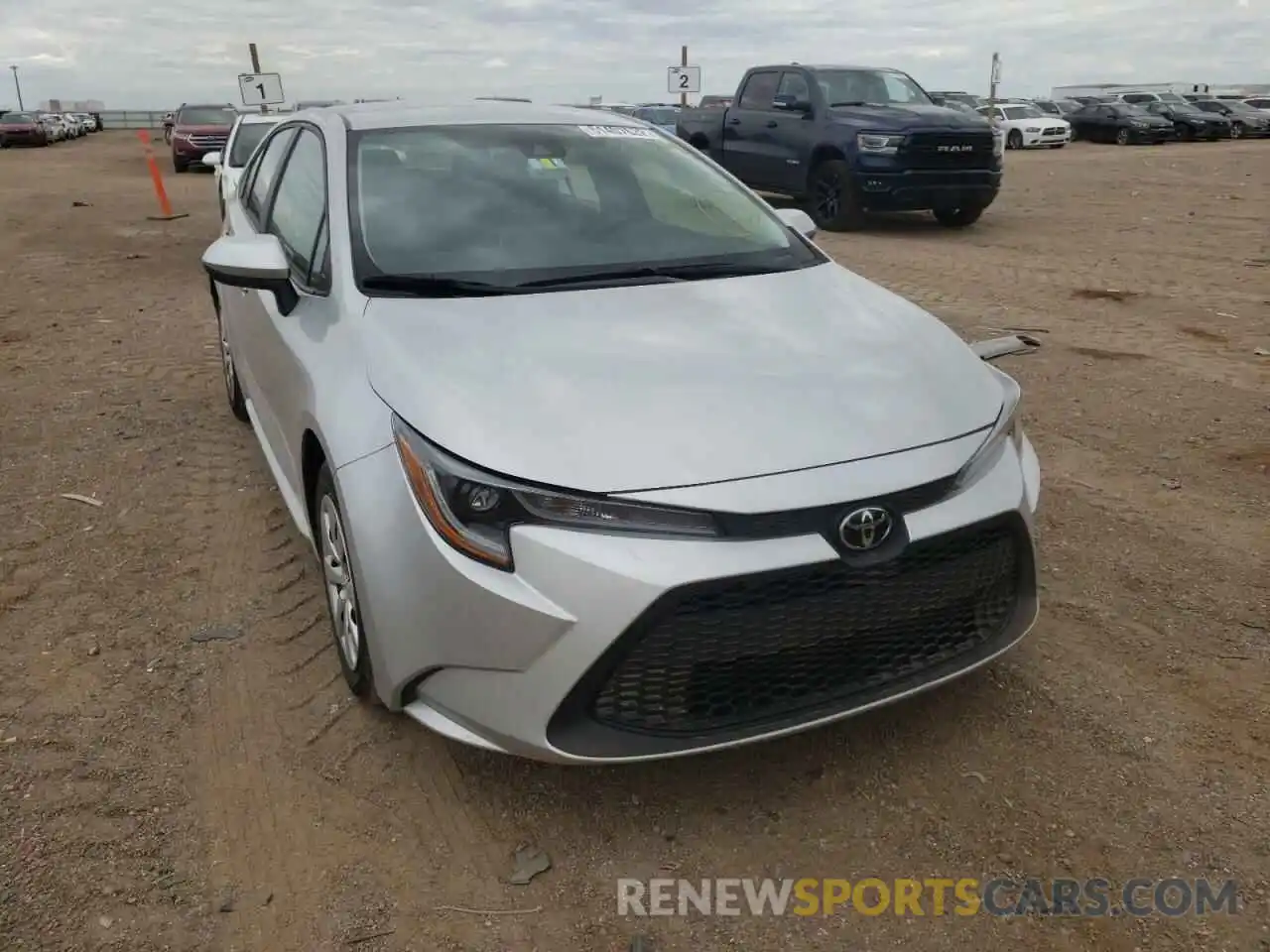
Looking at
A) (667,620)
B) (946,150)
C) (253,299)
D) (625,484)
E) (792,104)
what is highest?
(792,104)

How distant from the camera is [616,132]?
4.02m

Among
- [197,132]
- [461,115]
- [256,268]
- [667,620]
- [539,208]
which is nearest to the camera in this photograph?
[667,620]

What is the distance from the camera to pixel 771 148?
13078 millimetres

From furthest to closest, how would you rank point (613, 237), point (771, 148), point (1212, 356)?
point (771, 148) < point (1212, 356) < point (613, 237)

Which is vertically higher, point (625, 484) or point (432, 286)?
point (432, 286)

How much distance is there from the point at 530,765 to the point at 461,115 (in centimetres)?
240

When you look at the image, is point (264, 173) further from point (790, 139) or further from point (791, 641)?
point (790, 139)

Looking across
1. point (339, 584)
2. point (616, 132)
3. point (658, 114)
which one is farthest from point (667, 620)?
point (658, 114)

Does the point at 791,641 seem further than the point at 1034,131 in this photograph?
No

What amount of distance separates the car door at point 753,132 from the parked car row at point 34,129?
3979 cm

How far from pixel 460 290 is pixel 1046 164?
2201cm

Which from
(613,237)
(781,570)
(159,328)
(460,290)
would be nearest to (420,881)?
(781,570)

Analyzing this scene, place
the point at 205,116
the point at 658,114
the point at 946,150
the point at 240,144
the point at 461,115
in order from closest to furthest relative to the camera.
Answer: the point at 461,115
the point at 240,144
the point at 946,150
the point at 205,116
the point at 658,114

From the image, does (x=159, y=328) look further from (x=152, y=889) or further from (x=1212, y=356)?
(x=1212, y=356)
